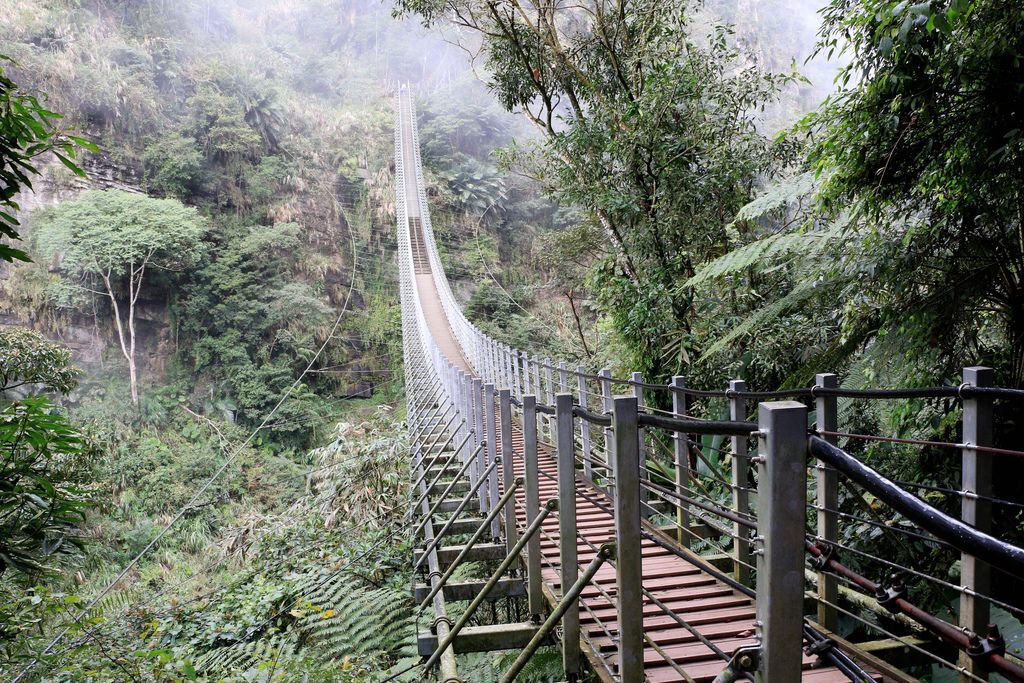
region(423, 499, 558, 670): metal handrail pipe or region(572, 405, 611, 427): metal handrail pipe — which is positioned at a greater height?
region(572, 405, 611, 427): metal handrail pipe

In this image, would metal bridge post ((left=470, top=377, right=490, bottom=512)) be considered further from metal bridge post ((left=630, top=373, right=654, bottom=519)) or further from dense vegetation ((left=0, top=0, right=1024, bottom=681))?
dense vegetation ((left=0, top=0, right=1024, bottom=681))

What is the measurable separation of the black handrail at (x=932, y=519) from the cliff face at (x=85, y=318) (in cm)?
1579

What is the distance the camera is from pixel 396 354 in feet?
56.1

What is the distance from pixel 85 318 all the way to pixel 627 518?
15.8 metres

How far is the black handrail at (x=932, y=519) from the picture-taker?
2.02 feet

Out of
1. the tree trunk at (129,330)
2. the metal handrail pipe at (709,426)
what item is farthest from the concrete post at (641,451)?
the tree trunk at (129,330)

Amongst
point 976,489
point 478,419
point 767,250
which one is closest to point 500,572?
point 976,489

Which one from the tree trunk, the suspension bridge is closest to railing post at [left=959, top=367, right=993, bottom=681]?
the suspension bridge

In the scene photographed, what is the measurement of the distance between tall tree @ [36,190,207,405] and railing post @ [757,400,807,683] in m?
14.8

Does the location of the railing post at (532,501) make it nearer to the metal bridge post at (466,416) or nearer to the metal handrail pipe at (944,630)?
the metal handrail pipe at (944,630)

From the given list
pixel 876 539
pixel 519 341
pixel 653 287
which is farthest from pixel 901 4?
pixel 519 341

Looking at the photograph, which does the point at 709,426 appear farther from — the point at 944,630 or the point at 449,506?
the point at 449,506

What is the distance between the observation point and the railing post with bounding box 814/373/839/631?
6.49 ft

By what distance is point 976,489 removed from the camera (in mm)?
1587
